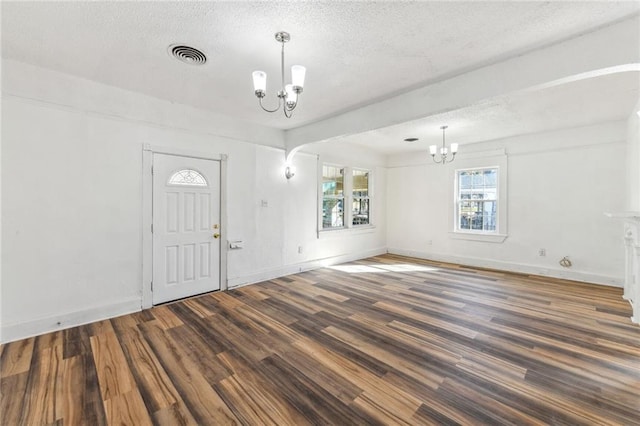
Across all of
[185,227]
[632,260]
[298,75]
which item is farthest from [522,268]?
[185,227]

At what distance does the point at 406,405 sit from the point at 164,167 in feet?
12.3

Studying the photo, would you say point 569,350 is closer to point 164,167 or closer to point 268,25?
point 268,25

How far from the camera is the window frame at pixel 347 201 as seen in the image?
5.68m

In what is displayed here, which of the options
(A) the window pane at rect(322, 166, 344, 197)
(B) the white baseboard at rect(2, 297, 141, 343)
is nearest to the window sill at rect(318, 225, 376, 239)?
(A) the window pane at rect(322, 166, 344, 197)

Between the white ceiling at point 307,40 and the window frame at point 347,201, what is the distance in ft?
7.88

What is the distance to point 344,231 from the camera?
624 centimetres

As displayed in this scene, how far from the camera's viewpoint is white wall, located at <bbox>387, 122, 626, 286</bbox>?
174 inches

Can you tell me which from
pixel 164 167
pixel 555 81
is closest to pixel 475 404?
pixel 555 81

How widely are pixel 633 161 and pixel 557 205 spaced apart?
1.38 meters

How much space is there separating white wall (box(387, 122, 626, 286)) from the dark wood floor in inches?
42.3

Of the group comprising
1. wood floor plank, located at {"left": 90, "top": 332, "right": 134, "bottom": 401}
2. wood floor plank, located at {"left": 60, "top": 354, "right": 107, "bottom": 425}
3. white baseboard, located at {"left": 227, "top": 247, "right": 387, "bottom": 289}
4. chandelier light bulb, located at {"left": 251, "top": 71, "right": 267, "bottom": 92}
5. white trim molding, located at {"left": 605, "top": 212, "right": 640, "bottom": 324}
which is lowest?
wood floor plank, located at {"left": 60, "top": 354, "right": 107, "bottom": 425}

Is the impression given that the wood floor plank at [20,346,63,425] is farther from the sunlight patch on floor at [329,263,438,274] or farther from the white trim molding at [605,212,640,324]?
the white trim molding at [605,212,640,324]

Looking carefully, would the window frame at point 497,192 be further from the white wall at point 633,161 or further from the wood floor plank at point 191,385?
the wood floor plank at point 191,385

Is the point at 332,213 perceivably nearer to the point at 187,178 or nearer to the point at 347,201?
the point at 347,201
